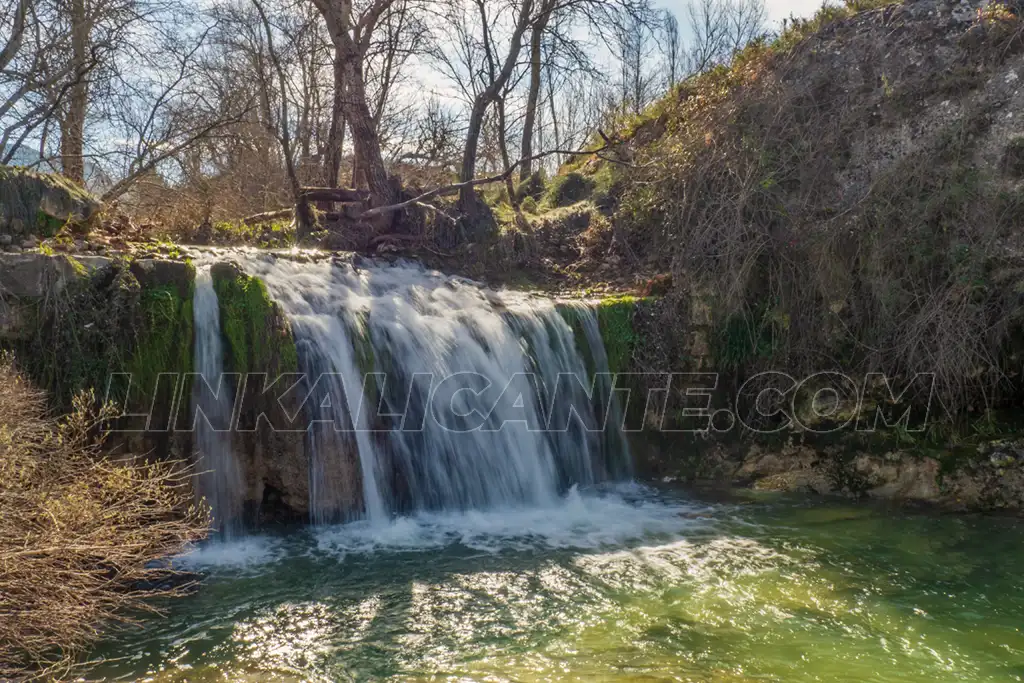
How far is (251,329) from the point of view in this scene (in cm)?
709

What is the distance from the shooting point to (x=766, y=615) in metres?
5.32

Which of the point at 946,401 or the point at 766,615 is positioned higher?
the point at 946,401

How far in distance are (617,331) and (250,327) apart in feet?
14.8

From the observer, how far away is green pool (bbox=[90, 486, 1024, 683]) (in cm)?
460

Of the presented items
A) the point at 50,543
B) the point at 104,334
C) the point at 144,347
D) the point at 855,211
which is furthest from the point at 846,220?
the point at 50,543

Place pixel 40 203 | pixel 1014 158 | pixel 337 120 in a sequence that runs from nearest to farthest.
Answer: pixel 40 203 → pixel 1014 158 → pixel 337 120

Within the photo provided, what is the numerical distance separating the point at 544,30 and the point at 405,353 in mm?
7185

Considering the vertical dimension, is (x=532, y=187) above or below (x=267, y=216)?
above

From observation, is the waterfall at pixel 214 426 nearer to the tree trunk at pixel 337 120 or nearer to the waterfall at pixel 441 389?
the waterfall at pixel 441 389

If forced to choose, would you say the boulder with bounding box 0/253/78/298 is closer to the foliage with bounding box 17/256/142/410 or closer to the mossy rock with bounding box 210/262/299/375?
the foliage with bounding box 17/256/142/410

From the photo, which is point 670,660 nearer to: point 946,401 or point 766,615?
point 766,615

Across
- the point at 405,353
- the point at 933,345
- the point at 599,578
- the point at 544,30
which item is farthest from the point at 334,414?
the point at 544,30

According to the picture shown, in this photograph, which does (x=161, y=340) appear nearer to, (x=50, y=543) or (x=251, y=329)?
(x=251, y=329)

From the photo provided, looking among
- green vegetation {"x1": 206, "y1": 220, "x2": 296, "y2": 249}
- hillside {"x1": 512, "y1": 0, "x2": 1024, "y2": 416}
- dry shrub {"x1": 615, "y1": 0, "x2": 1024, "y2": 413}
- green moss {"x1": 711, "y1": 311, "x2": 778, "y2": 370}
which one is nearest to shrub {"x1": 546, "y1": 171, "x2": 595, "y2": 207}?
hillside {"x1": 512, "y1": 0, "x2": 1024, "y2": 416}
